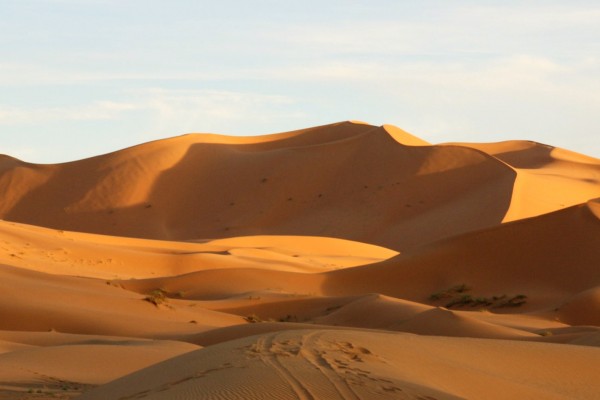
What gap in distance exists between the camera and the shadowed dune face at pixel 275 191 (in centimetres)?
4991

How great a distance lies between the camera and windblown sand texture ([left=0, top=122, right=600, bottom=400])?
7.96m

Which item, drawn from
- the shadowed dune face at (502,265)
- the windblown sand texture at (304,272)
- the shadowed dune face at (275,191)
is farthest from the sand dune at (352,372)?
the shadowed dune face at (275,191)

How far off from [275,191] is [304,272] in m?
23.1

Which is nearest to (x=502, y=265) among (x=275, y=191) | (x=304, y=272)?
(x=304, y=272)

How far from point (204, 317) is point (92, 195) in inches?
1401

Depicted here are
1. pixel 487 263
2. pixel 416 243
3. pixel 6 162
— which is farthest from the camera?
pixel 6 162

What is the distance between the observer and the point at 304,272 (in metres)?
30.9

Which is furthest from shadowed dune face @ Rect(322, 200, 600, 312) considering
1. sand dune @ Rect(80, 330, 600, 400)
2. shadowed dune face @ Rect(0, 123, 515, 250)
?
shadowed dune face @ Rect(0, 123, 515, 250)

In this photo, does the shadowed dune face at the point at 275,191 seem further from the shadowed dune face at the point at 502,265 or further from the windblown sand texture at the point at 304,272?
the shadowed dune face at the point at 502,265

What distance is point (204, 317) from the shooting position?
19.3 meters

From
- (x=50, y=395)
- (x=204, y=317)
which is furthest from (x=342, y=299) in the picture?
(x=50, y=395)

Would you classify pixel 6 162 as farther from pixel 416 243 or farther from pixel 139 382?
pixel 139 382

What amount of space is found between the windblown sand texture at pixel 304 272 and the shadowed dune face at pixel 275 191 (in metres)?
0.11

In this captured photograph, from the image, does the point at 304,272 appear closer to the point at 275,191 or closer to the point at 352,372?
the point at 275,191
